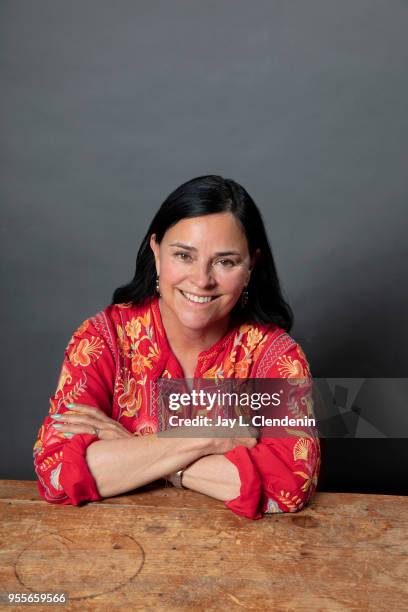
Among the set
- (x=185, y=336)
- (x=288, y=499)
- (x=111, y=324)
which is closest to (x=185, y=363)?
(x=185, y=336)

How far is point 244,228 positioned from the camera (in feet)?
6.53

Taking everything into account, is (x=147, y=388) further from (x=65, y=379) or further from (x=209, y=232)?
(x=209, y=232)

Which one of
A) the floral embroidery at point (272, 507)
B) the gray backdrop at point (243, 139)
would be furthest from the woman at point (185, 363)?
the gray backdrop at point (243, 139)

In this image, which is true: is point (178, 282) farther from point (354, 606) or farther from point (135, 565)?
point (354, 606)

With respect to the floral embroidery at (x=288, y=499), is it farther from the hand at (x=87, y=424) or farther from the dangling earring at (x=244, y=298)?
the dangling earring at (x=244, y=298)

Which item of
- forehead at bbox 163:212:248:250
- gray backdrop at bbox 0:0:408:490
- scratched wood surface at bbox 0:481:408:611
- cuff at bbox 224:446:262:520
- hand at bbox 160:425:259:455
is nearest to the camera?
scratched wood surface at bbox 0:481:408:611

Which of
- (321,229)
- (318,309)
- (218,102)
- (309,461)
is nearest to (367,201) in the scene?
(321,229)

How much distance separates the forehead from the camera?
75.6 inches

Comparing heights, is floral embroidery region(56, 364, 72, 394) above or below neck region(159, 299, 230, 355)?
below

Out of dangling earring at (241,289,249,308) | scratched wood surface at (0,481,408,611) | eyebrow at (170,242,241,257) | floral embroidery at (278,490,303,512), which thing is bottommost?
scratched wood surface at (0,481,408,611)

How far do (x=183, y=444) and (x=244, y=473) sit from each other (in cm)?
16

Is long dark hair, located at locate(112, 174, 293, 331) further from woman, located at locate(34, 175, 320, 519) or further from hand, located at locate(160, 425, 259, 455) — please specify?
hand, located at locate(160, 425, 259, 455)

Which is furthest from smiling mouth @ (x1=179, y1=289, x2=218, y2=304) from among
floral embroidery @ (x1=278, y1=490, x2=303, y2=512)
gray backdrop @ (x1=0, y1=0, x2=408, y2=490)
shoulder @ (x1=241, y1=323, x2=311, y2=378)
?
gray backdrop @ (x1=0, y1=0, x2=408, y2=490)

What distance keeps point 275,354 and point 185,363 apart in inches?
10.7
